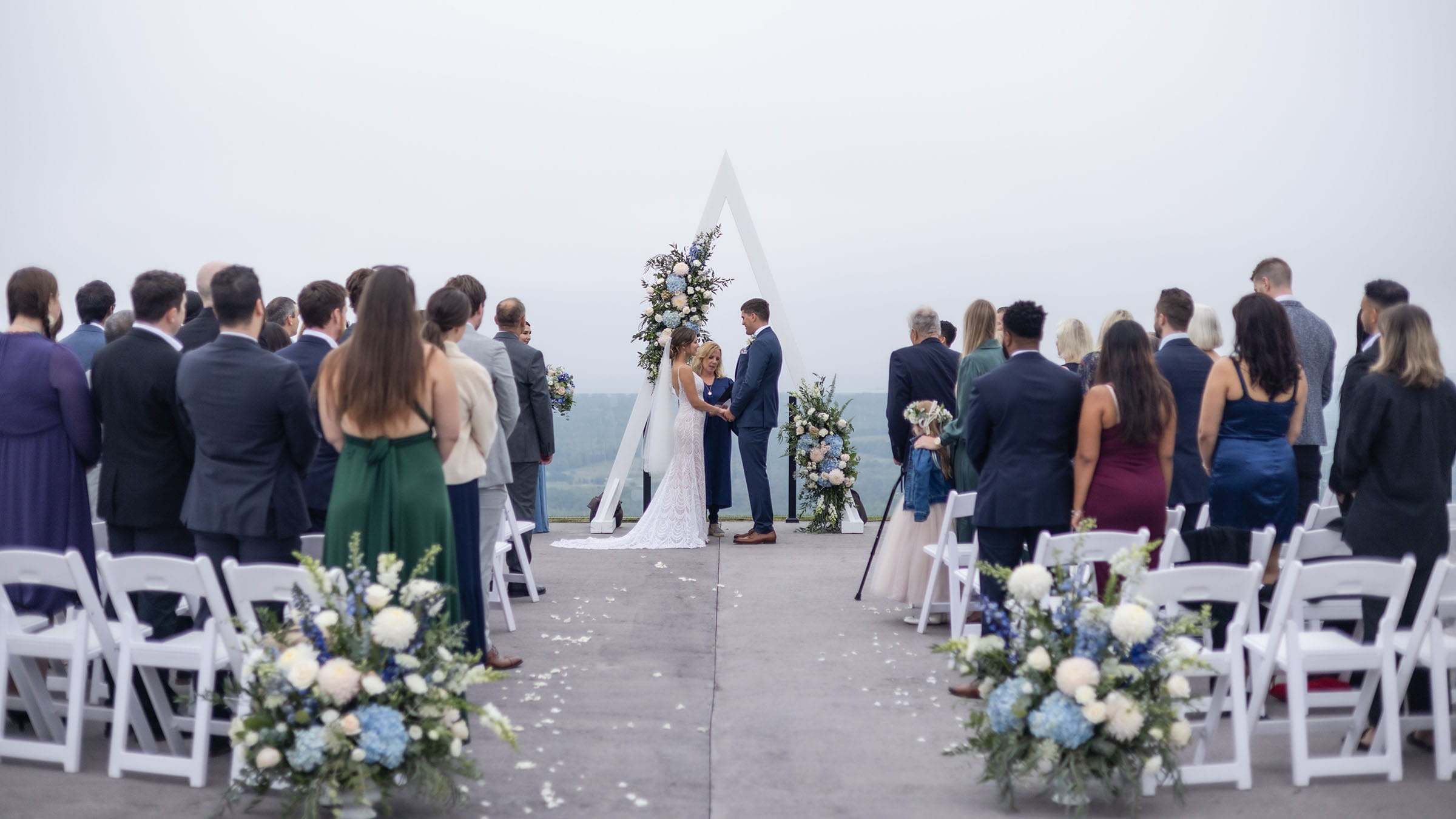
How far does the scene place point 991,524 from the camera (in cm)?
524

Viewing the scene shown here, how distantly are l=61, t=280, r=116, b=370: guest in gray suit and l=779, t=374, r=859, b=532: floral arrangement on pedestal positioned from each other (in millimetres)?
6008

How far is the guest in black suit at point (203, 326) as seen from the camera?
5727 millimetres

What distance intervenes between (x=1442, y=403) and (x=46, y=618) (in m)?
5.53

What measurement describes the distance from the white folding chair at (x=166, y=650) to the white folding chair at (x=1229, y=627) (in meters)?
3.14

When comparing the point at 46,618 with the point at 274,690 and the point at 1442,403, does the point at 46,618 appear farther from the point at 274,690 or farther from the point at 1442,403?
the point at 1442,403

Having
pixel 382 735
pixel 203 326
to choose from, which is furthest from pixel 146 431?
pixel 382 735

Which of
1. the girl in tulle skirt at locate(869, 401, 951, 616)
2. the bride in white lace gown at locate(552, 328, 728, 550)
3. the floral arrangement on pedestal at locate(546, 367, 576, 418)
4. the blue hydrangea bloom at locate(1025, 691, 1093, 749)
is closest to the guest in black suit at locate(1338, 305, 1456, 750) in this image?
the blue hydrangea bloom at locate(1025, 691, 1093, 749)

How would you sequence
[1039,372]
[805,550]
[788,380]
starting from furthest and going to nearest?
[788,380] → [805,550] → [1039,372]

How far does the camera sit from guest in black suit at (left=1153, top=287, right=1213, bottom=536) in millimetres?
6008

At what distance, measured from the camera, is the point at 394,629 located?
3492mm

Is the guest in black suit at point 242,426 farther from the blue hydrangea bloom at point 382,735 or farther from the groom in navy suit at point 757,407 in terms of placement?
the groom in navy suit at point 757,407

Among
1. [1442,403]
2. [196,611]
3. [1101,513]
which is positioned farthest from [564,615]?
[1442,403]

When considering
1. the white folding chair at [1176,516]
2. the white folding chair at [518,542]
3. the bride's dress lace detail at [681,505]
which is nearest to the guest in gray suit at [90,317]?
the white folding chair at [518,542]

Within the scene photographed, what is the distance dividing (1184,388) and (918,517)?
1.73 metres
